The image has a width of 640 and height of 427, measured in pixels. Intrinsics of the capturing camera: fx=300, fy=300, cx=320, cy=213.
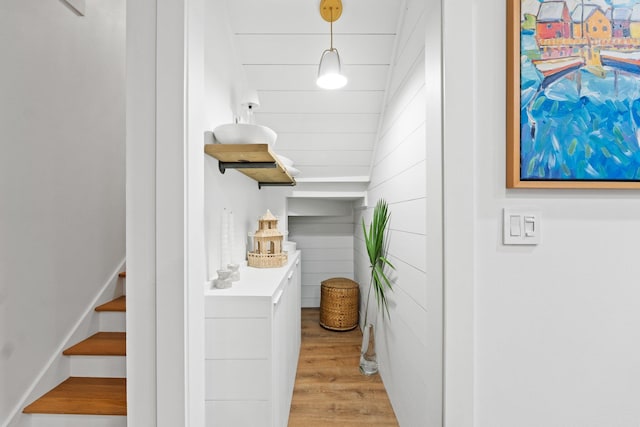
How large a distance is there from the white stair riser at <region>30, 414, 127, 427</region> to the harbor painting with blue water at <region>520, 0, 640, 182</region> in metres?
1.73

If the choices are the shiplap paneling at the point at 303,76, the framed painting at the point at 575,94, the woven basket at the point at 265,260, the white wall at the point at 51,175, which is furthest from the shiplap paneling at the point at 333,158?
the framed painting at the point at 575,94

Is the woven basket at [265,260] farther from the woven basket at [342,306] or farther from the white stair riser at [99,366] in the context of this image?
the woven basket at [342,306]

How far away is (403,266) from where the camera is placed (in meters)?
1.68

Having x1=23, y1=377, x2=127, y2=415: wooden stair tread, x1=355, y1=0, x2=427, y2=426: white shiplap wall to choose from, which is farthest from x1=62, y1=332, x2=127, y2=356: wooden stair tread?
x1=355, y1=0, x2=427, y2=426: white shiplap wall

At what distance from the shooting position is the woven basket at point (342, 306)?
3.07 meters

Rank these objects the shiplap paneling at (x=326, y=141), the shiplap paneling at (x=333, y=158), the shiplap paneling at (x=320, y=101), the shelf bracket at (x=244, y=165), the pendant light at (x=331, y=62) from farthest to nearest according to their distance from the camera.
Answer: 1. the shiplap paneling at (x=333, y=158)
2. the shiplap paneling at (x=326, y=141)
3. the shiplap paneling at (x=320, y=101)
4. the pendant light at (x=331, y=62)
5. the shelf bracket at (x=244, y=165)

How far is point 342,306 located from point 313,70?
7.19 feet

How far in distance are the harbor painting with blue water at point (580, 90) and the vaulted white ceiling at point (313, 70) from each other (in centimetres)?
111

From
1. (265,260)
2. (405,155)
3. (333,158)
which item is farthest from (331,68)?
(265,260)

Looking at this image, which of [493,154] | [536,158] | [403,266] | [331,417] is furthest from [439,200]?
[331,417]

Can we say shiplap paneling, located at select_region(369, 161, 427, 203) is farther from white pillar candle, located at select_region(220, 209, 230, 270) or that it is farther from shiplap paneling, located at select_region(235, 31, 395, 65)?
white pillar candle, located at select_region(220, 209, 230, 270)

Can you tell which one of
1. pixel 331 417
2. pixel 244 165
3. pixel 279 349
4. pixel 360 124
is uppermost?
pixel 360 124

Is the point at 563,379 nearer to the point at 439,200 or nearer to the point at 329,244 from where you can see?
the point at 439,200

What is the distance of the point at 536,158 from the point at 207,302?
51.5 inches
